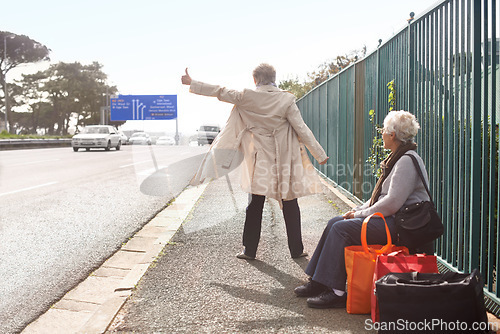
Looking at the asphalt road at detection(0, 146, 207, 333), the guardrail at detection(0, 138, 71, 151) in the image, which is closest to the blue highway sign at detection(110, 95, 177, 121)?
the guardrail at detection(0, 138, 71, 151)

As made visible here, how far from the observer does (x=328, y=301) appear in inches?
134

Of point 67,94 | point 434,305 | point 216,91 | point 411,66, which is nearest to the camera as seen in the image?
point 434,305

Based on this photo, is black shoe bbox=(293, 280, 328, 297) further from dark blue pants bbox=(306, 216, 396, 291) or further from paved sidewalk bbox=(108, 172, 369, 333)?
dark blue pants bbox=(306, 216, 396, 291)

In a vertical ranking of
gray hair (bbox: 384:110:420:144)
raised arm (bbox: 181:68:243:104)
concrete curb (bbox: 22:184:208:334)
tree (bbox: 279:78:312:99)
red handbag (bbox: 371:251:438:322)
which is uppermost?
tree (bbox: 279:78:312:99)

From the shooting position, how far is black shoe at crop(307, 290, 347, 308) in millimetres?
3406

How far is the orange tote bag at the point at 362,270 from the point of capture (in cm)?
321

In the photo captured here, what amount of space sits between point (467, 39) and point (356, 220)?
1.44 m

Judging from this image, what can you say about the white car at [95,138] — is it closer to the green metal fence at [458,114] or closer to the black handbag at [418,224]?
the green metal fence at [458,114]

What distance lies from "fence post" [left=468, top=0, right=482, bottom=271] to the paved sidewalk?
93 cm

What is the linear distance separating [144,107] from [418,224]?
5025 cm

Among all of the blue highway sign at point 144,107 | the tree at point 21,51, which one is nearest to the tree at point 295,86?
the blue highway sign at point 144,107

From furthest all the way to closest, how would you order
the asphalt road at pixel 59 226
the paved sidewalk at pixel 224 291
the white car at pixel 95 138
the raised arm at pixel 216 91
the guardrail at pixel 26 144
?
the white car at pixel 95 138, the guardrail at pixel 26 144, the raised arm at pixel 216 91, the asphalt road at pixel 59 226, the paved sidewalk at pixel 224 291

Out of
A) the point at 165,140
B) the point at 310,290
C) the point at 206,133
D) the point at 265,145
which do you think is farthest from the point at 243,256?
the point at 165,140

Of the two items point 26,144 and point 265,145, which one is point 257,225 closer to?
point 265,145
